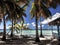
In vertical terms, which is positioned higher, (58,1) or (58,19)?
(58,1)

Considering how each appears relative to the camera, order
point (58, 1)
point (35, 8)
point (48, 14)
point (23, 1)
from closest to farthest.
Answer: point (58, 1) → point (35, 8) → point (48, 14) → point (23, 1)

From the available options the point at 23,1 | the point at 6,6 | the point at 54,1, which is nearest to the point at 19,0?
the point at 23,1

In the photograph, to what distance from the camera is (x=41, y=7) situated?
79.2 feet

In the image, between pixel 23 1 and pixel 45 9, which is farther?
pixel 23 1

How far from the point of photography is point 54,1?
2266cm

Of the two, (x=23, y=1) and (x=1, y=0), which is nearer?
(x=1, y=0)

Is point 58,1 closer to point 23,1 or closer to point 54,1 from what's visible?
point 54,1

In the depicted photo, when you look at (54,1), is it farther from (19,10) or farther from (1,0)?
(19,10)

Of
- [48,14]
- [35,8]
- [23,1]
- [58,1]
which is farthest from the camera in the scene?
[23,1]

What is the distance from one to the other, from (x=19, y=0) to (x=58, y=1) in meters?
8.37

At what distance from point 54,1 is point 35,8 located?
2375 millimetres

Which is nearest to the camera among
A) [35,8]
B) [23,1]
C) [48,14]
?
[35,8]

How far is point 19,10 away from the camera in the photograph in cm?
2920

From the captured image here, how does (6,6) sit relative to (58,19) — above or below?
above
